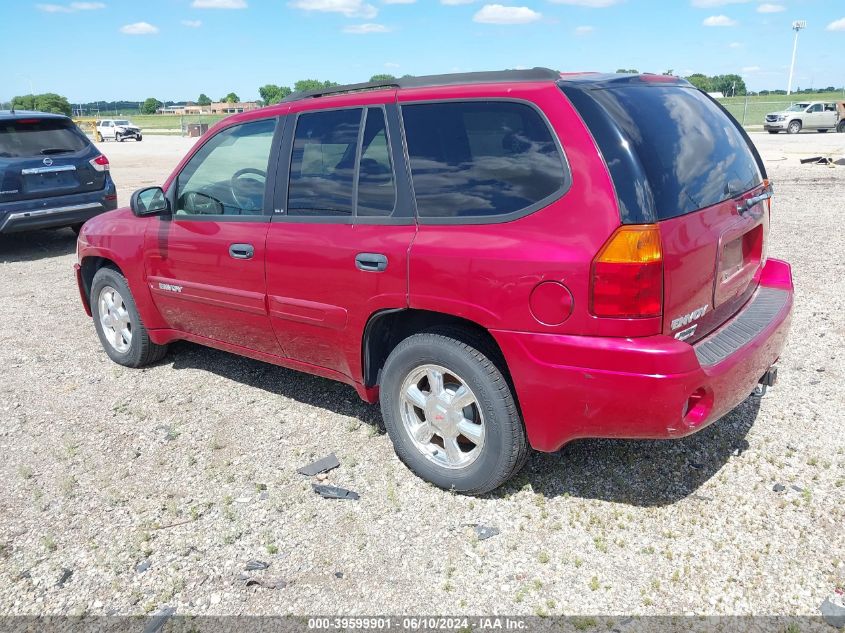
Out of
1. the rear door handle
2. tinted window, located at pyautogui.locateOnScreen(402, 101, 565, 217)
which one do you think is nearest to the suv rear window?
the rear door handle

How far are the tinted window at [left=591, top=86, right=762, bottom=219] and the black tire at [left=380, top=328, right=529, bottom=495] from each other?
0.98 meters

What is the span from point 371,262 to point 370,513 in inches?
47.6

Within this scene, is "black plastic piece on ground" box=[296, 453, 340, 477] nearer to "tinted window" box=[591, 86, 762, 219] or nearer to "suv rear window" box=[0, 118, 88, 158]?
"tinted window" box=[591, 86, 762, 219]

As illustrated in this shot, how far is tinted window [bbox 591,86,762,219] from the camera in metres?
2.69

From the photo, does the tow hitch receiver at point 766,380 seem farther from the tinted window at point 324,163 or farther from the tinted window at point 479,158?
the tinted window at point 324,163

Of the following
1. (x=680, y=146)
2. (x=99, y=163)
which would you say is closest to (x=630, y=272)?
(x=680, y=146)

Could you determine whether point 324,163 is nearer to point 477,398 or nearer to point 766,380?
point 477,398

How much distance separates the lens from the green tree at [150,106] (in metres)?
138

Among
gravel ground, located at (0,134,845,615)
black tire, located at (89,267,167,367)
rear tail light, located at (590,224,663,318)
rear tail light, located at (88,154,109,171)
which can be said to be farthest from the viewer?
rear tail light, located at (88,154,109,171)

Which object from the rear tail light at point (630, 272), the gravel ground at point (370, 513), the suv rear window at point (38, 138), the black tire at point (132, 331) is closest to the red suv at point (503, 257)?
the rear tail light at point (630, 272)

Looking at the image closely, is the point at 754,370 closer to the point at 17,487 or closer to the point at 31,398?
the point at 17,487

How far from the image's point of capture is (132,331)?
495 centimetres

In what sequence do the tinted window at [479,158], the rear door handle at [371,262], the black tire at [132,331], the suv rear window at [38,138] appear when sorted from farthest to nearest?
the suv rear window at [38,138] < the black tire at [132,331] < the rear door handle at [371,262] < the tinted window at [479,158]

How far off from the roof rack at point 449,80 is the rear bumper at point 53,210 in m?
6.44
